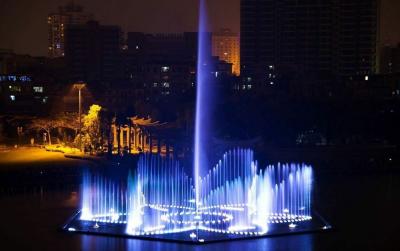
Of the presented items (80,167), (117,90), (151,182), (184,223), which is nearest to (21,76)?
(117,90)

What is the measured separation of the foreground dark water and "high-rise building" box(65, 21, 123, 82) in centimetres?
4823

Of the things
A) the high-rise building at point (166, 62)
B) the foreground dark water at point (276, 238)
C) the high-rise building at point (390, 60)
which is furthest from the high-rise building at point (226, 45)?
the foreground dark water at point (276, 238)

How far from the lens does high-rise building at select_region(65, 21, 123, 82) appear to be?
223 ft

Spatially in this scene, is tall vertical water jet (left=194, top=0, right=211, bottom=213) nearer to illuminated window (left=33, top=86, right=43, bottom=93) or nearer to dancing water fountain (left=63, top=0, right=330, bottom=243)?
dancing water fountain (left=63, top=0, right=330, bottom=243)

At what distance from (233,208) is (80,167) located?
24.9ft

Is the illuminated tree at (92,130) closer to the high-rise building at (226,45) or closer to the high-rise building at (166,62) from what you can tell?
the high-rise building at (166,62)

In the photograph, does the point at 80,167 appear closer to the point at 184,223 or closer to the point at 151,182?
the point at 151,182

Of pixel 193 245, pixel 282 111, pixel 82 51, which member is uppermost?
pixel 82 51

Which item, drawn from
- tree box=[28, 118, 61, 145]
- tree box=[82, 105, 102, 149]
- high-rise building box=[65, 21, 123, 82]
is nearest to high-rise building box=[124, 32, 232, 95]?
high-rise building box=[65, 21, 123, 82]

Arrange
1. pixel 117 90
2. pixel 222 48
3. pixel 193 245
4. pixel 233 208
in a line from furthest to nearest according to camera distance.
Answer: pixel 222 48 < pixel 117 90 < pixel 233 208 < pixel 193 245

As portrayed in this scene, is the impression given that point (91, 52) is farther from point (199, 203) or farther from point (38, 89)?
point (199, 203)

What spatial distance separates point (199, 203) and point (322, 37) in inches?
1641

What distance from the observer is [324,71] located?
185 ft

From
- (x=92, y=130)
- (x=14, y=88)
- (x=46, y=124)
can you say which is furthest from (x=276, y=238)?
(x=14, y=88)
